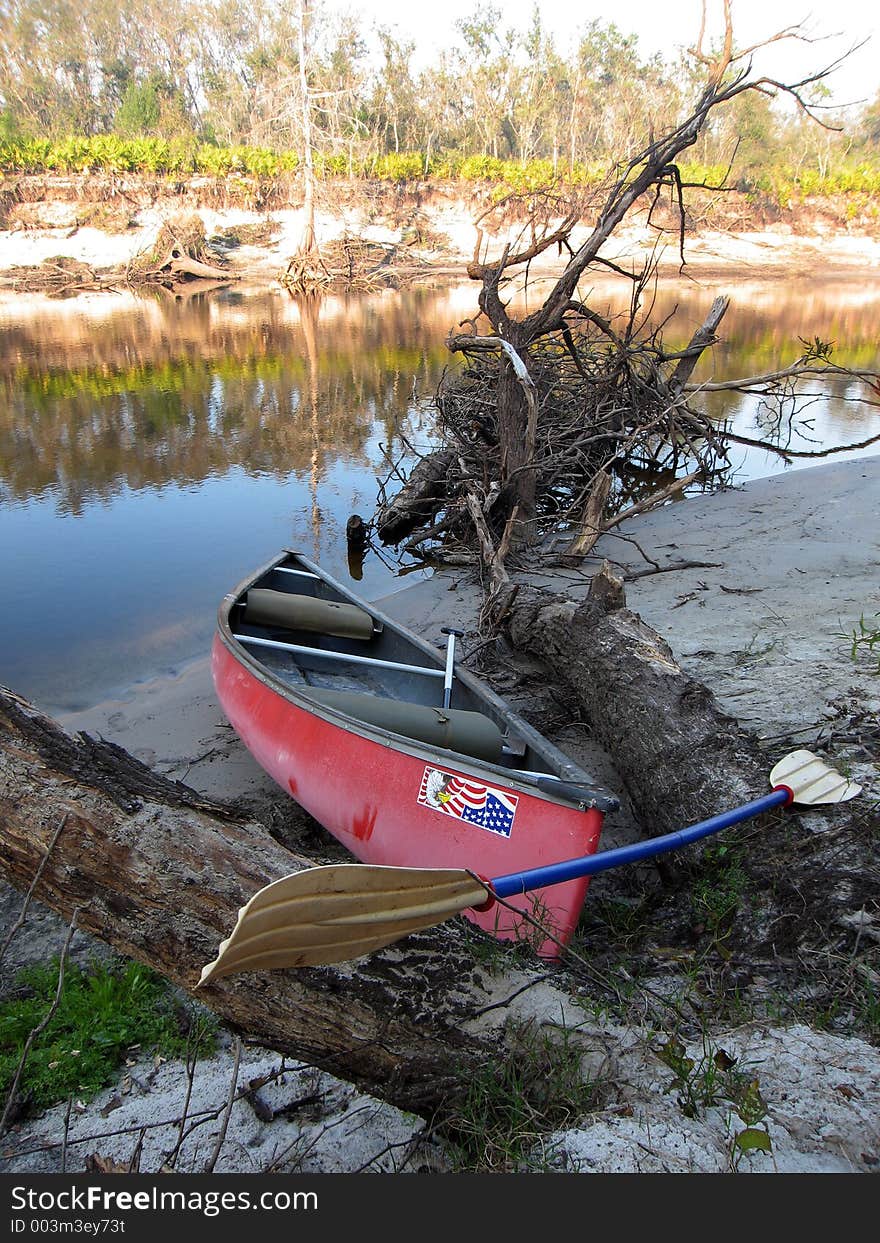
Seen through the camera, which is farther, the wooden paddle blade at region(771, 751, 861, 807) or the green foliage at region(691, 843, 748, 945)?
the wooden paddle blade at region(771, 751, 861, 807)

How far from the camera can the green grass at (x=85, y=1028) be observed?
2506 millimetres

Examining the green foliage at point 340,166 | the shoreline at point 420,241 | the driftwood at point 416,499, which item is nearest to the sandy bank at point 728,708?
the driftwood at point 416,499

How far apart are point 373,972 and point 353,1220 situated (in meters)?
0.57

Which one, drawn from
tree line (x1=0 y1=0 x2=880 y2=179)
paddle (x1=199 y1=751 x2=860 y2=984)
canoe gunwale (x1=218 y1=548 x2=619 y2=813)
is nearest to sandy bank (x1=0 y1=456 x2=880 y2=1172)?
paddle (x1=199 y1=751 x2=860 y2=984)

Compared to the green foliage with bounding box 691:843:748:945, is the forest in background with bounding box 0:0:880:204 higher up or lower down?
higher up

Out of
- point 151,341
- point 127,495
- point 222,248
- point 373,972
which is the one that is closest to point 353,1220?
point 373,972

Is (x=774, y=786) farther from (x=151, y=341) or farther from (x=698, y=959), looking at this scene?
(x=151, y=341)

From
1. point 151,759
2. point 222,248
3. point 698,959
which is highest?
point 222,248

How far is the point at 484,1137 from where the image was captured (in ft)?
6.52

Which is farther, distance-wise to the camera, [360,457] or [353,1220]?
[360,457]

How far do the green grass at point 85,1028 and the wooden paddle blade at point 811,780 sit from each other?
7.49 feet

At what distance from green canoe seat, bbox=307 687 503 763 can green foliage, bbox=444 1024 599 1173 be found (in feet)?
5.44

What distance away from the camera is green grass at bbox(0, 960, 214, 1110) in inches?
98.7

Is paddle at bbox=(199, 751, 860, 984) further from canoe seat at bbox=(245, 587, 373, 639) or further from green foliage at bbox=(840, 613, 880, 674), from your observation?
canoe seat at bbox=(245, 587, 373, 639)
